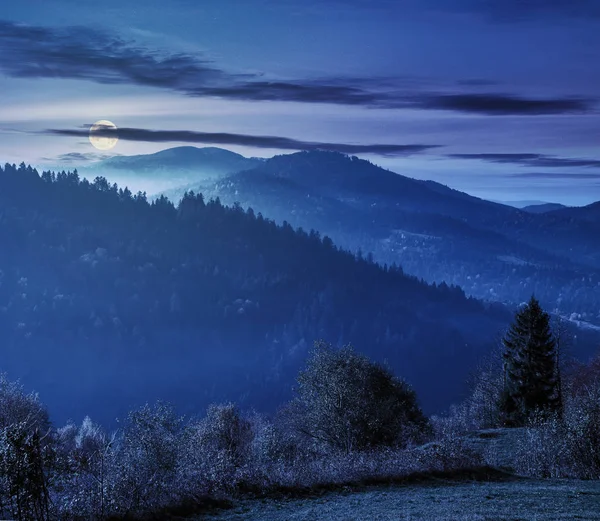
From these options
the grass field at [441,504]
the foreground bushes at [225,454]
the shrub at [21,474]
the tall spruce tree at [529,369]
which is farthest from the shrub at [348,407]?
the shrub at [21,474]

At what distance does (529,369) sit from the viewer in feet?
209

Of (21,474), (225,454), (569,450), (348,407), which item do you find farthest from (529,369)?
(21,474)

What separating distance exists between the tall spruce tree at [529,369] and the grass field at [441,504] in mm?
34756

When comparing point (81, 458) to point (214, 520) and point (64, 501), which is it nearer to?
point (64, 501)

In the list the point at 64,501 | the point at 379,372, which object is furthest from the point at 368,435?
the point at 64,501

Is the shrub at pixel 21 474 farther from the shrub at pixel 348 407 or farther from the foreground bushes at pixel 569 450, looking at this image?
the shrub at pixel 348 407

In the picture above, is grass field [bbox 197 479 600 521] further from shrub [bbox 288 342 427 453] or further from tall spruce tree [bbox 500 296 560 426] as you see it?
tall spruce tree [bbox 500 296 560 426]

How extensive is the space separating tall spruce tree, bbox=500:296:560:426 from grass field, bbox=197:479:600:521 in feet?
114

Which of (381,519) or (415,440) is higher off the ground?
(381,519)

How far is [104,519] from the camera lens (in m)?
22.4

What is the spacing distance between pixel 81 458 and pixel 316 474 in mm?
10462

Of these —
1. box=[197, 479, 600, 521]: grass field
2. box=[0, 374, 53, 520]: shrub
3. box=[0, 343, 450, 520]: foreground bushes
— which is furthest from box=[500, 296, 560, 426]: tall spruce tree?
box=[0, 374, 53, 520]: shrub

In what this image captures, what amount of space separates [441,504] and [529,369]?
4333 centimetres

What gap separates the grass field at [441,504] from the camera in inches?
858
